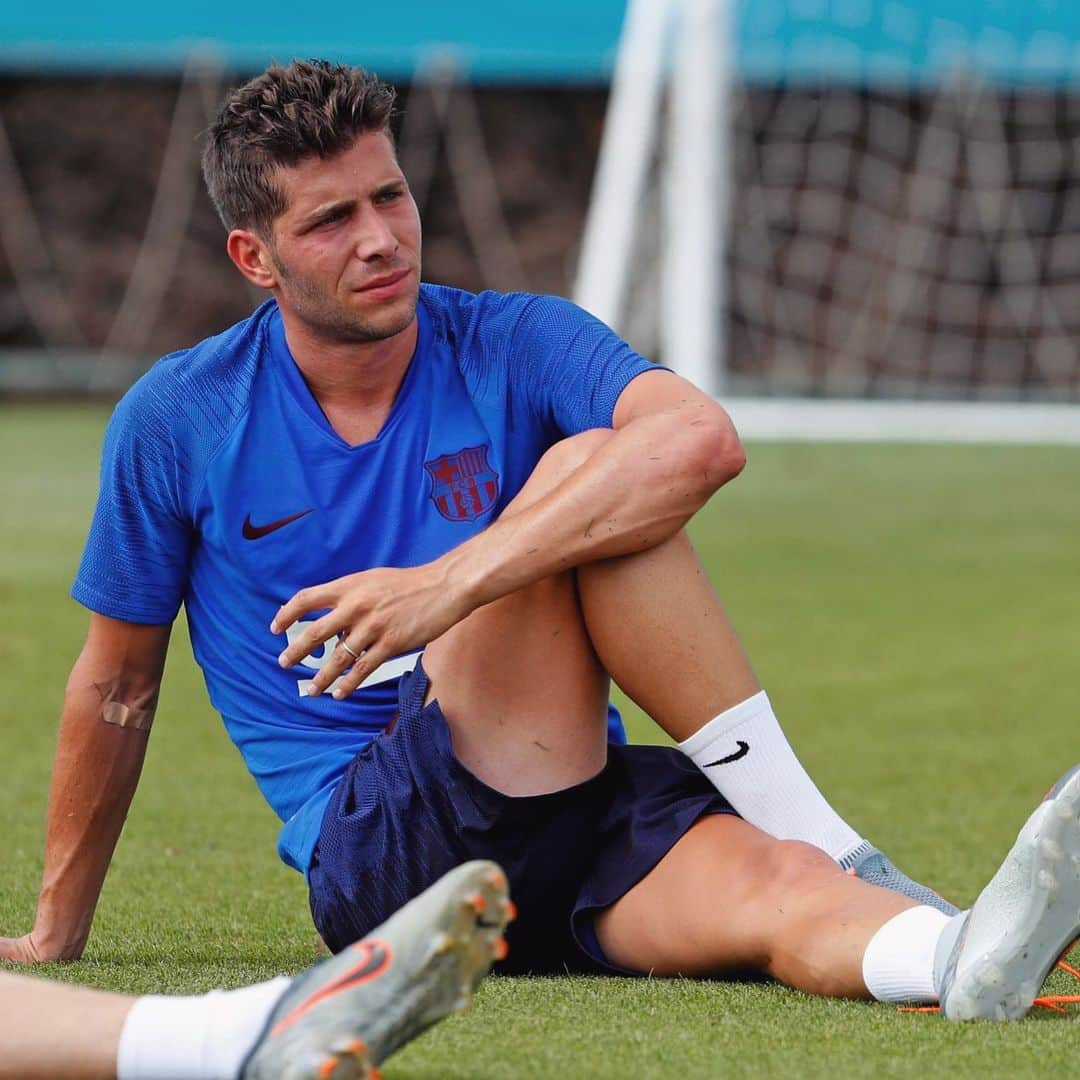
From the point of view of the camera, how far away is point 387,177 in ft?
9.43

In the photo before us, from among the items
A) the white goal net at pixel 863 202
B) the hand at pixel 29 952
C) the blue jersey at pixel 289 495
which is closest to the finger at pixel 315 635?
the blue jersey at pixel 289 495

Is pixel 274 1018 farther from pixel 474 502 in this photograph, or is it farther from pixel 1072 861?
pixel 474 502

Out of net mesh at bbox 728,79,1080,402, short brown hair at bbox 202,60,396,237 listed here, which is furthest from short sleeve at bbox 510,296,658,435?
net mesh at bbox 728,79,1080,402

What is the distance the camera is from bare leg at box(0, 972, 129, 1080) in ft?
6.55

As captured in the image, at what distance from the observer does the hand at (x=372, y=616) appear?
2572 millimetres

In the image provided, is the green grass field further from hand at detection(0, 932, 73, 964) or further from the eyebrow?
the eyebrow

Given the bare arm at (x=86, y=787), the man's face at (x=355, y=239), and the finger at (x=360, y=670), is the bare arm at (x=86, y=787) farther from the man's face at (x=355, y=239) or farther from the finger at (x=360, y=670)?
the man's face at (x=355, y=239)

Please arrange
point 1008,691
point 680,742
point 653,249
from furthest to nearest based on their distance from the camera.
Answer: point 653,249 < point 1008,691 < point 680,742

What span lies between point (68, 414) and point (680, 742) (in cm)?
1362

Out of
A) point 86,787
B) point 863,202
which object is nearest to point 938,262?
point 863,202

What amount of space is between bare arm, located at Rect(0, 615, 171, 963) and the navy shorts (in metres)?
0.32

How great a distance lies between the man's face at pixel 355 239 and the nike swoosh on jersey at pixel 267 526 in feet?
0.86

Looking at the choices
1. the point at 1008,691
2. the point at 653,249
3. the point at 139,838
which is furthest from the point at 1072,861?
the point at 653,249

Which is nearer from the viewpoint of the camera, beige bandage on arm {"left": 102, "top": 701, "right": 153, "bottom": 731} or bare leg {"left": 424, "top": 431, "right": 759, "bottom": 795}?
bare leg {"left": 424, "top": 431, "right": 759, "bottom": 795}
